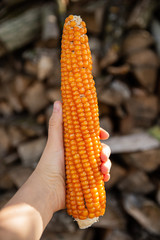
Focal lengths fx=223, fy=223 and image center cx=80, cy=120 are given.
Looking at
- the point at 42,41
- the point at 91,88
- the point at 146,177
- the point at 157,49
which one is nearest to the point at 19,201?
the point at 91,88

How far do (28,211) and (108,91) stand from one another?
1.77 meters

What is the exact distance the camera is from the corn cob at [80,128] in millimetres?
1330

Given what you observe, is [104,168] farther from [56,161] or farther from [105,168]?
[56,161]

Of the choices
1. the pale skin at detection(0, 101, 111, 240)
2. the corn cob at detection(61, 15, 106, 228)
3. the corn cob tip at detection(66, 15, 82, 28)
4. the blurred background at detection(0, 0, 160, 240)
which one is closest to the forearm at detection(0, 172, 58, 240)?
the pale skin at detection(0, 101, 111, 240)

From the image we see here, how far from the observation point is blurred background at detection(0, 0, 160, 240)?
8.59 ft

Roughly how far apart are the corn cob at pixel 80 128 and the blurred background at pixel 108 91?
1206 millimetres

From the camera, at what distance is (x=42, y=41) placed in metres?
2.75

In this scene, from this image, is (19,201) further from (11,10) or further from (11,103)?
(11,10)

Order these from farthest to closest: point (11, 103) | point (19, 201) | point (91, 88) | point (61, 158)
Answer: point (11, 103) < point (61, 158) < point (91, 88) < point (19, 201)

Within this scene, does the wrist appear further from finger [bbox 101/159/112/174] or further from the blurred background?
the blurred background

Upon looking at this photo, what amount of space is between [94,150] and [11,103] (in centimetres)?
184

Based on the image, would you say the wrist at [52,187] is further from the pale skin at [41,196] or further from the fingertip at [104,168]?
the fingertip at [104,168]

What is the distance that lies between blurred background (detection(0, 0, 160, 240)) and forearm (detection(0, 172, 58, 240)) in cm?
134

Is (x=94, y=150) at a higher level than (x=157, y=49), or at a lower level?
lower
